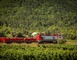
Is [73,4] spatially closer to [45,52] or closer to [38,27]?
[38,27]

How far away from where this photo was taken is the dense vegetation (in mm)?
63844

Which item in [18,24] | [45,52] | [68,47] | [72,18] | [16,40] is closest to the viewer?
[45,52]

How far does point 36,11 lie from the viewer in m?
76.8

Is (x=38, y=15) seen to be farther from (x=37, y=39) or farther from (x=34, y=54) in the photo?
(x=34, y=54)

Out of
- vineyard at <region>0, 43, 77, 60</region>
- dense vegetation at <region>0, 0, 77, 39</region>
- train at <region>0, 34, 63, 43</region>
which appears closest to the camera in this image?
vineyard at <region>0, 43, 77, 60</region>

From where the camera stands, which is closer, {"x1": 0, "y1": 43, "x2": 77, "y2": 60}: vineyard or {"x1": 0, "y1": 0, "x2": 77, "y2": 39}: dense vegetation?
{"x1": 0, "y1": 43, "x2": 77, "y2": 60}: vineyard

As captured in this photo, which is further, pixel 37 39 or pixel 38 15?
pixel 38 15

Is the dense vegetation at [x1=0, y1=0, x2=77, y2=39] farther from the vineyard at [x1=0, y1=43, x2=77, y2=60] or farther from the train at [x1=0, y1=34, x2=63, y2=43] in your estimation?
the vineyard at [x1=0, y1=43, x2=77, y2=60]

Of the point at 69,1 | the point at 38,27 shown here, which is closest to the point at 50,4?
the point at 69,1

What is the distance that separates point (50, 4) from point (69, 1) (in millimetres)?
8320

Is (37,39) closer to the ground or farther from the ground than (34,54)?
closer to the ground

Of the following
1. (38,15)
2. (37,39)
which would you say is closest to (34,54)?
(37,39)

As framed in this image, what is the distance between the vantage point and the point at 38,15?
246 ft

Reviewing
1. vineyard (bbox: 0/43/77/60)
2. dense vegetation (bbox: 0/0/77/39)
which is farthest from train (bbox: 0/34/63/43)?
dense vegetation (bbox: 0/0/77/39)
